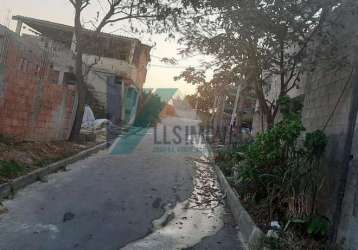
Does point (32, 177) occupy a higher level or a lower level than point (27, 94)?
lower

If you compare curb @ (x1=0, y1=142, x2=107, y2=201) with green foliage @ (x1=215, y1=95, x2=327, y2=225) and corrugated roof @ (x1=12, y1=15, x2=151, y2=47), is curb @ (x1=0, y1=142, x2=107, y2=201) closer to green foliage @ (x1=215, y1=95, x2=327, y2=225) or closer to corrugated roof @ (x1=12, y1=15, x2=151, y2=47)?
green foliage @ (x1=215, y1=95, x2=327, y2=225)

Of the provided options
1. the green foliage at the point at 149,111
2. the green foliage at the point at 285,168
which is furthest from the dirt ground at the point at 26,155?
the green foliage at the point at 149,111

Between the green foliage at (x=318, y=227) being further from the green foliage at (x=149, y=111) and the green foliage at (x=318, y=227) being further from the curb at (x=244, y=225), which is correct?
the green foliage at (x=149, y=111)

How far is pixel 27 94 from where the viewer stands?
32.0ft

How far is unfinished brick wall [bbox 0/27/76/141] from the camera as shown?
28.6 ft

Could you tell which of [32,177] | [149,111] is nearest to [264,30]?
[32,177]

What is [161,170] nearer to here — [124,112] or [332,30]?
[332,30]

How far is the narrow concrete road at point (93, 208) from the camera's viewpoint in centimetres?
480

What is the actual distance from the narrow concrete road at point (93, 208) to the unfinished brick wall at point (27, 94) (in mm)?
1592

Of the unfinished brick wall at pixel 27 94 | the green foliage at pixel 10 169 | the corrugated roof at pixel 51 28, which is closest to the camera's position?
the green foliage at pixel 10 169

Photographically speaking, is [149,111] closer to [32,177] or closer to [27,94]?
[27,94]

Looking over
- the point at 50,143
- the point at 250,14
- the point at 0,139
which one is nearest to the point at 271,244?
the point at 250,14

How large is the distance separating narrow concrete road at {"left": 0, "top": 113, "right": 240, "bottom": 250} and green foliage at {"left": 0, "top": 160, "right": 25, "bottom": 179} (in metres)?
0.39

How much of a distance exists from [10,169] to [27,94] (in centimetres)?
301
